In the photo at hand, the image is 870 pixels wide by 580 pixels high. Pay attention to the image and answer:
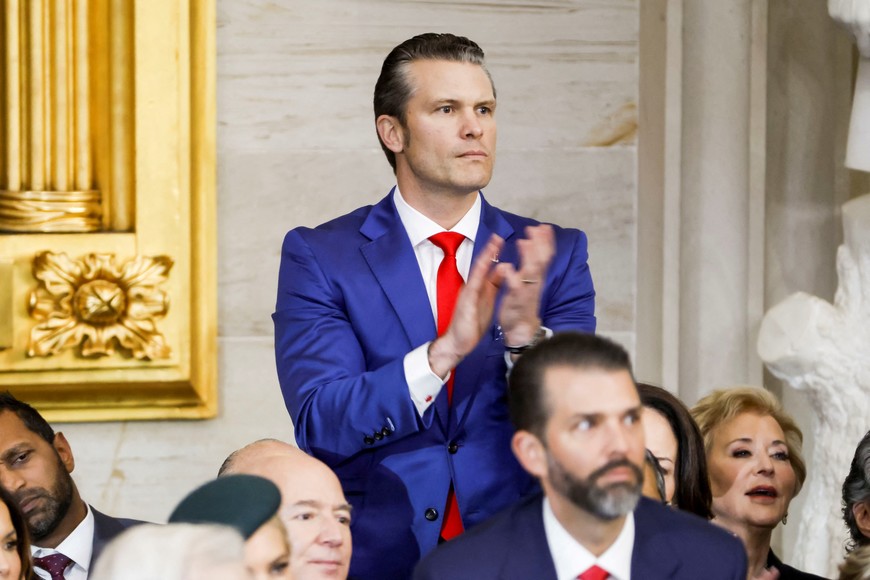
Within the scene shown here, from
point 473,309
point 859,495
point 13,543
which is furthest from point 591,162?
point 13,543

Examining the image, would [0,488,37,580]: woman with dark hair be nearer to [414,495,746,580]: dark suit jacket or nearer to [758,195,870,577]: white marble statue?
[414,495,746,580]: dark suit jacket

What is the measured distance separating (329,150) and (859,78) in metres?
1.66

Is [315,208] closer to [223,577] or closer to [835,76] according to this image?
[835,76]

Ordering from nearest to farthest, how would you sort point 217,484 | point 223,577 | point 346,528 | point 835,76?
1. point 223,577
2. point 217,484
3. point 346,528
4. point 835,76

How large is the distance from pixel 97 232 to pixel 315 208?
2.11 ft

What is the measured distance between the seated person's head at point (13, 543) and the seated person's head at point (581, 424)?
40.0 inches

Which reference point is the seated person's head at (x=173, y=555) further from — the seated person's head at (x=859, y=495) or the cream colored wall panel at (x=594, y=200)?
the cream colored wall panel at (x=594, y=200)

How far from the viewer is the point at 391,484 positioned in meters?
3.10

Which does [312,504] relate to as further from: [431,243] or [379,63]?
[379,63]

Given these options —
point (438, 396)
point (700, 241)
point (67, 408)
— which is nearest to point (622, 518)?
point (438, 396)

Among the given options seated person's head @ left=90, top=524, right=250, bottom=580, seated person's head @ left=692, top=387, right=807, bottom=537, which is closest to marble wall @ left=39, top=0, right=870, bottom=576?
seated person's head @ left=692, top=387, right=807, bottom=537

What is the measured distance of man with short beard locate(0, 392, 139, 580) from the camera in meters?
3.85

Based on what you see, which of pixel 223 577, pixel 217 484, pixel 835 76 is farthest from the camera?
pixel 835 76

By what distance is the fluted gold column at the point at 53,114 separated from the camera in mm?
4805
